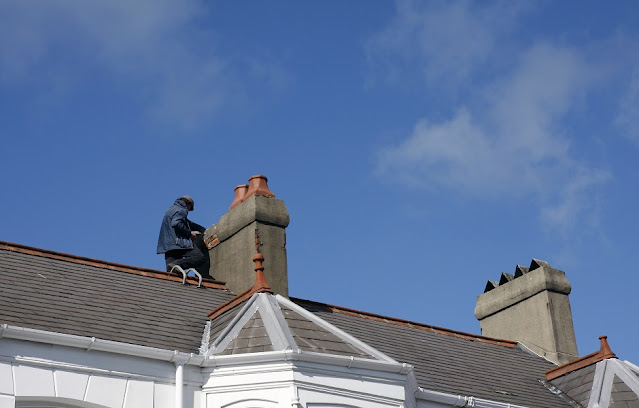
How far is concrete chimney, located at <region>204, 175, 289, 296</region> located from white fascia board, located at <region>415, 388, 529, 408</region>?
3.50 meters

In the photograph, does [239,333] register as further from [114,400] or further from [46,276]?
[46,276]

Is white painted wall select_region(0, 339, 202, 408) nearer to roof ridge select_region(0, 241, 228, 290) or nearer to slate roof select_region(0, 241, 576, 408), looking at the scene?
slate roof select_region(0, 241, 576, 408)

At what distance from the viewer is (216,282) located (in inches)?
746

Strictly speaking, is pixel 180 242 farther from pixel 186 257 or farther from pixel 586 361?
pixel 586 361

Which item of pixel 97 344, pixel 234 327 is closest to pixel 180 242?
pixel 234 327

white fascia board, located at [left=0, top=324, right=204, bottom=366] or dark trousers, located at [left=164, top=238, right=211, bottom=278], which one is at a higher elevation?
dark trousers, located at [left=164, top=238, right=211, bottom=278]

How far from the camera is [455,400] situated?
1622 centimetres

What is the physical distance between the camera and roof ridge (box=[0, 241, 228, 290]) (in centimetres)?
1714

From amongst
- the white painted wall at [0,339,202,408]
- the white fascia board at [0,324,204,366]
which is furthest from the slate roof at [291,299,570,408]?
the white painted wall at [0,339,202,408]

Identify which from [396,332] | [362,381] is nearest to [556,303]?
Answer: [396,332]

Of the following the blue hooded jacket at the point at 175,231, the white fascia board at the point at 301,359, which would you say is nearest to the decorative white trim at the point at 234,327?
the white fascia board at the point at 301,359

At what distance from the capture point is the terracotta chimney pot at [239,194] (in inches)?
795

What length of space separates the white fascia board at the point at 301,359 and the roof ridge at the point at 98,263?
382 centimetres

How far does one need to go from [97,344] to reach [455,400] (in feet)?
17.4
